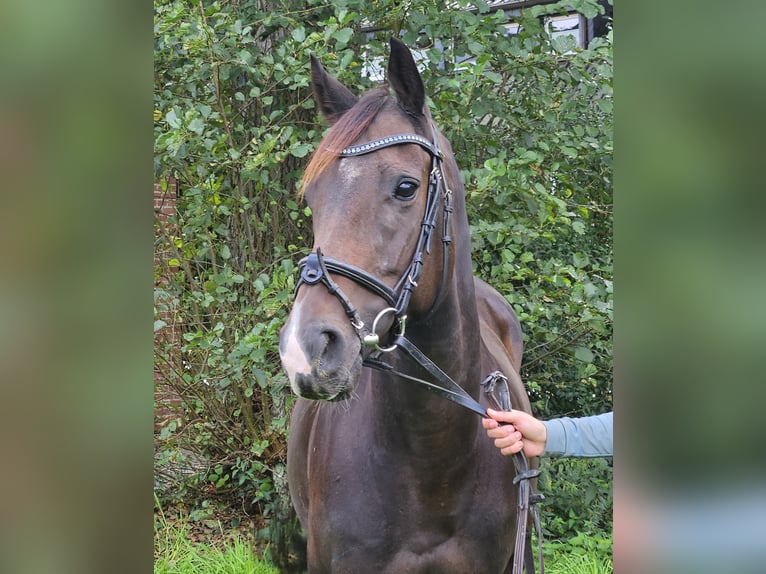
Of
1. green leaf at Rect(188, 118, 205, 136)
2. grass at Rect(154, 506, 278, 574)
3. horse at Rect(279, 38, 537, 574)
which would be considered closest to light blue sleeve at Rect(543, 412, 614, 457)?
horse at Rect(279, 38, 537, 574)

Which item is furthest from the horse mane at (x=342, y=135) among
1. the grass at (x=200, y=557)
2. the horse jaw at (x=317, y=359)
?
the grass at (x=200, y=557)

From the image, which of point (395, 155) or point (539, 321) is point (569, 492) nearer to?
point (539, 321)

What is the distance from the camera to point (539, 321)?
4.64 meters

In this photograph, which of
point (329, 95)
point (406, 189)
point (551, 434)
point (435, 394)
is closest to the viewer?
point (406, 189)

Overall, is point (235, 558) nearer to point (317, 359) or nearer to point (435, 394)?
point (435, 394)

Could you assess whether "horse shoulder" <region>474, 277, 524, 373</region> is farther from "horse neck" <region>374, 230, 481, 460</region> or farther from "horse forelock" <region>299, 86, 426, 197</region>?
"horse forelock" <region>299, 86, 426, 197</region>

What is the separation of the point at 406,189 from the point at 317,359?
0.58 metres

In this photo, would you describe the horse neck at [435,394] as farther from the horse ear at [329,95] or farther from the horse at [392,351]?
the horse ear at [329,95]

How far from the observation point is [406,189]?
191 cm

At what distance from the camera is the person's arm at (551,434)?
1990mm

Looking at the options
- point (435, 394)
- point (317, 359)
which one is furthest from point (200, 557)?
point (317, 359)
